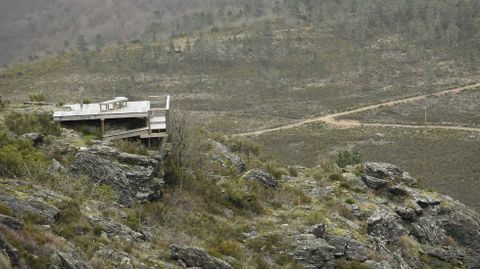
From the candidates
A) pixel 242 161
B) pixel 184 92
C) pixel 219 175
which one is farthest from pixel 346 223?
pixel 184 92

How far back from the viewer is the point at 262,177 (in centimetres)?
2945

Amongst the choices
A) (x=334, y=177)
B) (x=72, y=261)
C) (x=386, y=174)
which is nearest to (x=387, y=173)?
(x=386, y=174)

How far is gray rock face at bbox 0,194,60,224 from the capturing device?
16609 millimetres

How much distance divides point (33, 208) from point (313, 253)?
9.69 meters

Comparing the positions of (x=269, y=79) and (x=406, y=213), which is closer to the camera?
(x=406, y=213)

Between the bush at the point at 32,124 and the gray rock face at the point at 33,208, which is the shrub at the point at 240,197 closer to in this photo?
the bush at the point at 32,124

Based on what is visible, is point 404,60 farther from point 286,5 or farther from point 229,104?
point 286,5

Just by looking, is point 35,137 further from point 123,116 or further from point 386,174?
point 386,174

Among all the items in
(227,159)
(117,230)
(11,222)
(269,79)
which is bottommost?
(269,79)

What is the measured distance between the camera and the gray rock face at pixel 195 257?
1834 cm

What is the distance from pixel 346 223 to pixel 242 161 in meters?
7.62

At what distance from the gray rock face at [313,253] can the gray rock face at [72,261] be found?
29.0ft

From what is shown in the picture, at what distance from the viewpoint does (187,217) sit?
2233 centimetres

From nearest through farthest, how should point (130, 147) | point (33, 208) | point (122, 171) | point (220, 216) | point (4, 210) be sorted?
point (4, 210), point (33, 208), point (122, 171), point (130, 147), point (220, 216)
